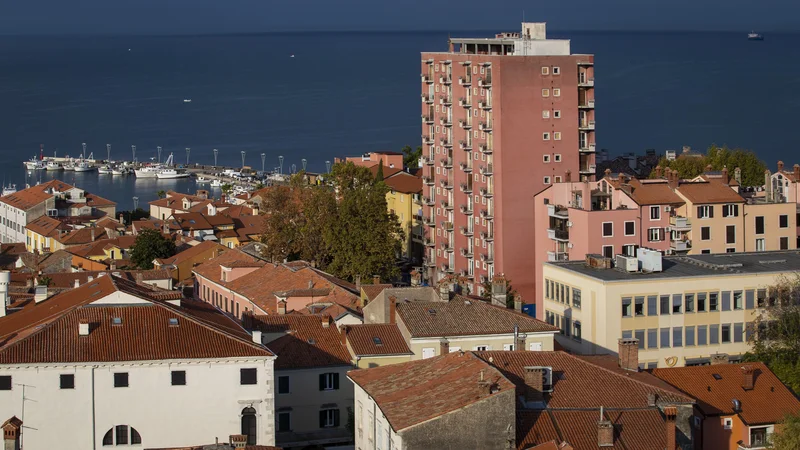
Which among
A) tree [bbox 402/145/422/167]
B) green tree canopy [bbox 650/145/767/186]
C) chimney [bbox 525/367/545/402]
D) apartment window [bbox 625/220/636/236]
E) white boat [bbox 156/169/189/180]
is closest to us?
chimney [bbox 525/367/545/402]

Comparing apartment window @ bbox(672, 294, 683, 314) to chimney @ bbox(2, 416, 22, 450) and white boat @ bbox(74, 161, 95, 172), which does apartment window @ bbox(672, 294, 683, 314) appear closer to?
chimney @ bbox(2, 416, 22, 450)

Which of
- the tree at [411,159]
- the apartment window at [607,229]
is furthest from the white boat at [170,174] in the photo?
the apartment window at [607,229]

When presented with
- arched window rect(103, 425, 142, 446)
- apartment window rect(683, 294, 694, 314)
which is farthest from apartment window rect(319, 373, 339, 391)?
apartment window rect(683, 294, 694, 314)

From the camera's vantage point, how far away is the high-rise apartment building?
55.8 metres

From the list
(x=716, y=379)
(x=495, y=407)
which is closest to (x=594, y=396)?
(x=495, y=407)

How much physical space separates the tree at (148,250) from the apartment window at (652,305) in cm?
2848

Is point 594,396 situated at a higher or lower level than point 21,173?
lower

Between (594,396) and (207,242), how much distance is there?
37.9m

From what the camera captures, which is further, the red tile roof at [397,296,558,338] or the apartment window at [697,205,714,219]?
the apartment window at [697,205,714,219]

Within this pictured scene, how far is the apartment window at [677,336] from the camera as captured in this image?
120 ft

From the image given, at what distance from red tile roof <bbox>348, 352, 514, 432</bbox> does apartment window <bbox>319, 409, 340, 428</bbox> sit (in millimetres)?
5201

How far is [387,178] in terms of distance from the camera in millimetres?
72312

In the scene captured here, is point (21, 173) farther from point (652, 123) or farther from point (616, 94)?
point (616, 94)

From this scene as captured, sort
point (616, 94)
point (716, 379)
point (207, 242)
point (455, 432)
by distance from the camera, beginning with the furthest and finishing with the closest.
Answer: point (616, 94)
point (207, 242)
point (716, 379)
point (455, 432)
